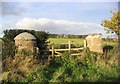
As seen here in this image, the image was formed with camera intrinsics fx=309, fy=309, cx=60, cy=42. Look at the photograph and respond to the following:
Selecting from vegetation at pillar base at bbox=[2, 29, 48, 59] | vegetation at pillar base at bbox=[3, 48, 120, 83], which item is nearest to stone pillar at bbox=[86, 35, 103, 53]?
vegetation at pillar base at bbox=[3, 48, 120, 83]

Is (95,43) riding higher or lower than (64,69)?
higher

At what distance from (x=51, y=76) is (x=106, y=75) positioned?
9.08ft

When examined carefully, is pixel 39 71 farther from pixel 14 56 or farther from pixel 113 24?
pixel 113 24

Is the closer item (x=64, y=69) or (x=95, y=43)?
(x=64, y=69)

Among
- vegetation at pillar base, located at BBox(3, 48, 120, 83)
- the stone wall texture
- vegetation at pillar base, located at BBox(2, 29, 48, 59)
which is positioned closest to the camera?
vegetation at pillar base, located at BBox(3, 48, 120, 83)

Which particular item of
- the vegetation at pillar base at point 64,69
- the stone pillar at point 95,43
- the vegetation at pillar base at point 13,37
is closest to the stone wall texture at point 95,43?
the stone pillar at point 95,43

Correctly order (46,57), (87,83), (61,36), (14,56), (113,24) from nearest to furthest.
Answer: (87,83), (14,56), (46,57), (113,24), (61,36)

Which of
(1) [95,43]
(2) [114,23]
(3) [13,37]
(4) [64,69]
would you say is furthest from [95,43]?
(3) [13,37]

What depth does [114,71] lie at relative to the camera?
16172 mm

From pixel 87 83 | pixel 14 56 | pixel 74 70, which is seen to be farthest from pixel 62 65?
pixel 87 83

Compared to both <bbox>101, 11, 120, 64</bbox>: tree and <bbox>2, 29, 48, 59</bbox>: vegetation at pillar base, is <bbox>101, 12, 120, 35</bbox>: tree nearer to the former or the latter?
<bbox>101, 11, 120, 64</bbox>: tree

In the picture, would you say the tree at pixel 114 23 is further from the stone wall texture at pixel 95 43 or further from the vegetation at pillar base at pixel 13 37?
the vegetation at pillar base at pixel 13 37

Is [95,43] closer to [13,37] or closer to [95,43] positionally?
[95,43]

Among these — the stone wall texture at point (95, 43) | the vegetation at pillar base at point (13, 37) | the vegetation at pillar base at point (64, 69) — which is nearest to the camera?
the vegetation at pillar base at point (64, 69)
